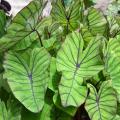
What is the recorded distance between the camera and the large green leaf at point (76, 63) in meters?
1.16

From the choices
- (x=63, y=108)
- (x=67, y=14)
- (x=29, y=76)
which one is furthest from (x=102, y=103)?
(x=67, y=14)

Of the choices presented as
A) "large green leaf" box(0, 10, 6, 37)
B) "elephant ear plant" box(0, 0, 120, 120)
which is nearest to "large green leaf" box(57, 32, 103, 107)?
"elephant ear plant" box(0, 0, 120, 120)

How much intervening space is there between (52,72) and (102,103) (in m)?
0.17

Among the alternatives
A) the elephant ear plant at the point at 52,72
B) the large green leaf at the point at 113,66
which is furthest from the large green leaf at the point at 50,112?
the large green leaf at the point at 113,66

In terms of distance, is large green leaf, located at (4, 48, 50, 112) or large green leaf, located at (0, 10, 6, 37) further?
large green leaf, located at (0, 10, 6, 37)

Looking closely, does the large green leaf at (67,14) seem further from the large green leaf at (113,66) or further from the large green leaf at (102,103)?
the large green leaf at (102,103)

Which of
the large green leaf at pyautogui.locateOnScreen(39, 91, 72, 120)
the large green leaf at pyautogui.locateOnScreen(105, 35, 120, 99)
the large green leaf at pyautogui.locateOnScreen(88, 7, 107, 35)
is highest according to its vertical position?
the large green leaf at pyautogui.locateOnScreen(88, 7, 107, 35)

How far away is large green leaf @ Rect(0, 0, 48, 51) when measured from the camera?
1.17m

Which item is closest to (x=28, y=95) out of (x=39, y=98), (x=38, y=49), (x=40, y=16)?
(x=39, y=98)

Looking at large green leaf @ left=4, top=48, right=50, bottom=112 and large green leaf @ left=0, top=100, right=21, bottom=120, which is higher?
large green leaf @ left=4, top=48, right=50, bottom=112

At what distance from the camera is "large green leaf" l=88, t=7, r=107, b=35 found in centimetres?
135

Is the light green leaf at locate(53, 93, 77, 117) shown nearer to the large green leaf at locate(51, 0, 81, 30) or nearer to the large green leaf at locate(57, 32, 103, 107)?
the large green leaf at locate(57, 32, 103, 107)

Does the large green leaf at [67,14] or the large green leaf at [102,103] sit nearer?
the large green leaf at [102,103]

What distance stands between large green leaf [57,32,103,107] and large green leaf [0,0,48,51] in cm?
11
